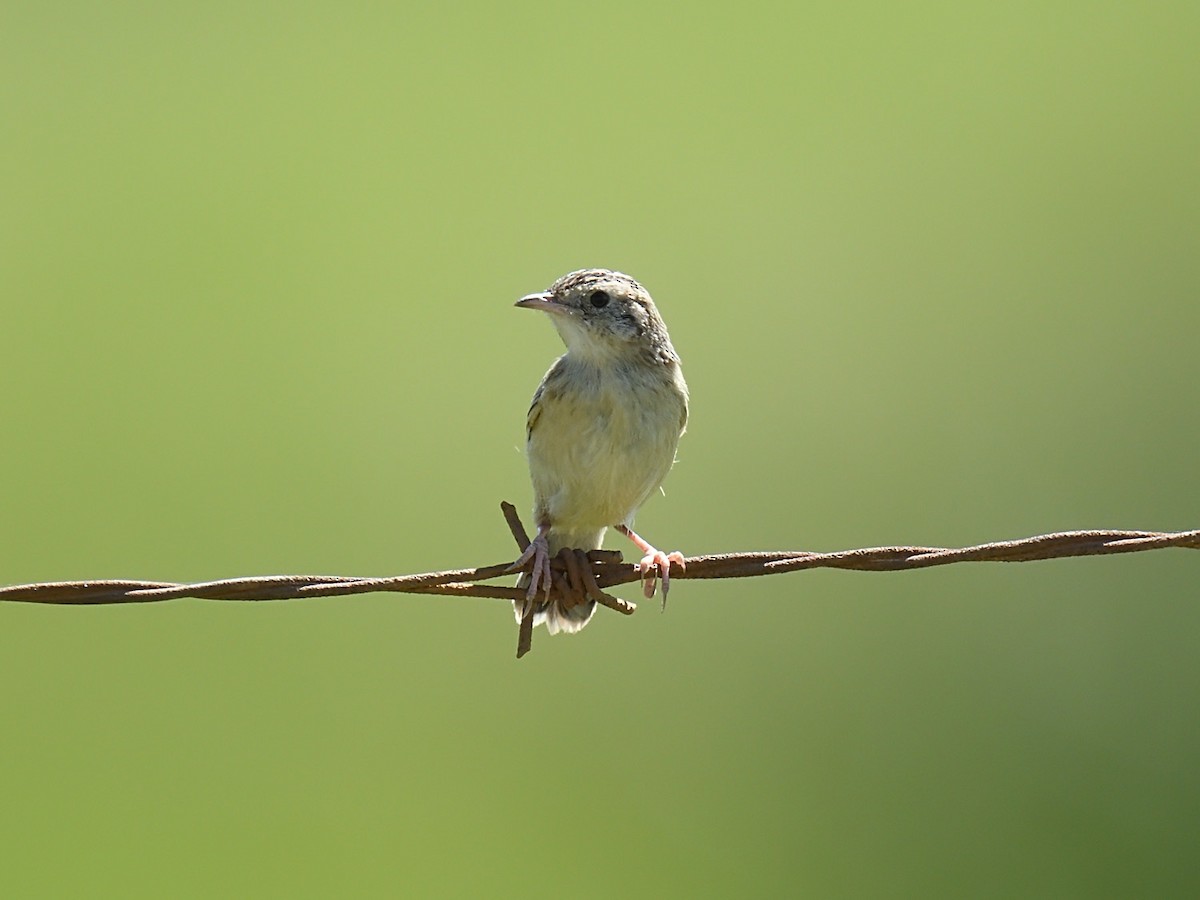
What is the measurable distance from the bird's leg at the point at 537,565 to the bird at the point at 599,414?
0.58 m

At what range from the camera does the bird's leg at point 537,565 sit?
13.0 feet

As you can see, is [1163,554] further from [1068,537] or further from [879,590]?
[1068,537]

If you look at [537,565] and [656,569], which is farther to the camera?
[656,569]

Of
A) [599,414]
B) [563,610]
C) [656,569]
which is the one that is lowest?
[563,610]

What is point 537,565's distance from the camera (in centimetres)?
422

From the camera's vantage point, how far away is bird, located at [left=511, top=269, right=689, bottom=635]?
5.10 m

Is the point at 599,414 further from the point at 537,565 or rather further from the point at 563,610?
the point at 537,565

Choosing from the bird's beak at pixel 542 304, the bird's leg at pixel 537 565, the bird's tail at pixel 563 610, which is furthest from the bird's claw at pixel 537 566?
the bird's beak at pixel 542 304

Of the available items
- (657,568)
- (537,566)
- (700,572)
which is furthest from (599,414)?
(700,572)

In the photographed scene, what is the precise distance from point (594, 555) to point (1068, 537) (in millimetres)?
1377

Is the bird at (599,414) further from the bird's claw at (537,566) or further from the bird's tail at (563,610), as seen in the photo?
the bird's claw at (537,566)

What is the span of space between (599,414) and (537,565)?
1.03 m

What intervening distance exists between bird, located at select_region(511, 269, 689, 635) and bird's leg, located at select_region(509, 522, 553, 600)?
22.7 inches

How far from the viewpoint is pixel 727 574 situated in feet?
11.9
